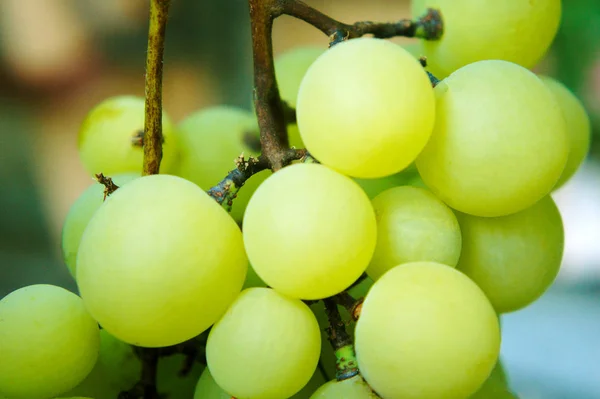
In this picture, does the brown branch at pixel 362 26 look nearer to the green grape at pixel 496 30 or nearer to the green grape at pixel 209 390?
the green grape at pixel 496 30

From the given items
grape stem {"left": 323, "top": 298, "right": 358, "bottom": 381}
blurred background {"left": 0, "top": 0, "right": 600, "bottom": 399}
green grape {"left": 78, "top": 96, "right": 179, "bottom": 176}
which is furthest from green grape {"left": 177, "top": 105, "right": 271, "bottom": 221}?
blurred background {"left": 0, "top": 0, "right": 600, "bottom": 399}

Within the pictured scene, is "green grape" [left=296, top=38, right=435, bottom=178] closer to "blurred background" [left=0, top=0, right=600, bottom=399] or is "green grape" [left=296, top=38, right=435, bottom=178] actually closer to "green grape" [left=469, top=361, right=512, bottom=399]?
"green grape" [left=469, top=361, right=512, bottom=399]

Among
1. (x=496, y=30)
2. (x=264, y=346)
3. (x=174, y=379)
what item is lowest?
(x=174, y=379)

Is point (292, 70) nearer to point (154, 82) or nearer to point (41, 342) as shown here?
point (154, 82)

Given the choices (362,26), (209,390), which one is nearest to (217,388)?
(209,390)

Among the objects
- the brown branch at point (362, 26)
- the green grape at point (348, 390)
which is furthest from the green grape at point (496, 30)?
the green grape at point (348, 390)

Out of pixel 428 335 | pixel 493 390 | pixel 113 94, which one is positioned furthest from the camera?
pixel 113 94

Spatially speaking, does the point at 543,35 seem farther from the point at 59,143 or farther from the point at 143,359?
the point at 59,143
